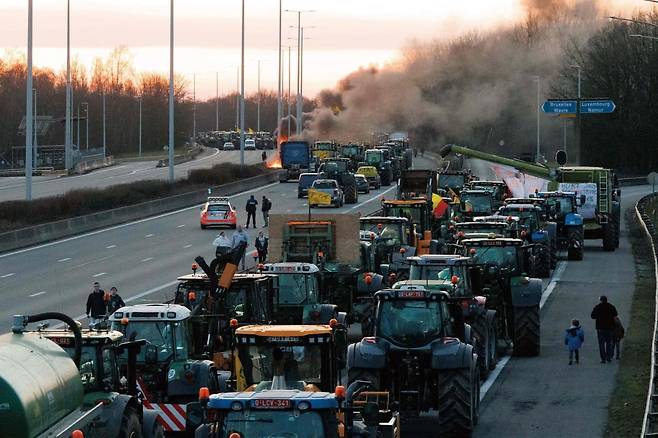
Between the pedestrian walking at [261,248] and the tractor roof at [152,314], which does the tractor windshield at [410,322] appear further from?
the pedestrian walking at [261,248]

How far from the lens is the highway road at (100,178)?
88.9m

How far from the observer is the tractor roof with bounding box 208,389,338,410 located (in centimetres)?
1319

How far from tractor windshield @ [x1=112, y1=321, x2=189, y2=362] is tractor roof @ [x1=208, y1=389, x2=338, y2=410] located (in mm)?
6497

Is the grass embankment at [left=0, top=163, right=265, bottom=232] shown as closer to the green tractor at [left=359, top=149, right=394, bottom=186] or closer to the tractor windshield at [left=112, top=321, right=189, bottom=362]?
the green tractor at [left=359, top=149, right=394, bottom=186]

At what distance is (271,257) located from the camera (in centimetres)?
3450

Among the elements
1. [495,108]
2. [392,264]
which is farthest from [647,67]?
[392,264]

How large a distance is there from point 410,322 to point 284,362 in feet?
15.7

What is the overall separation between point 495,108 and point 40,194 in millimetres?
38050

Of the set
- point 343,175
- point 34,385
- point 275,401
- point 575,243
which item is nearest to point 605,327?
point 275,401

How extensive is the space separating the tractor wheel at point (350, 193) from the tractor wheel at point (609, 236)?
25718 millimetres

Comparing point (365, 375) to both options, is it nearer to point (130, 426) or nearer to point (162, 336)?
point (162, 336)

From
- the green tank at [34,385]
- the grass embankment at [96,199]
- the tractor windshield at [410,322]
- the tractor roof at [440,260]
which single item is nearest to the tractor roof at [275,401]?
the green tank at [34,385]

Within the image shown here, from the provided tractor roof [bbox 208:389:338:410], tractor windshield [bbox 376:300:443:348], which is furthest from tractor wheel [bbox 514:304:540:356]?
tractor roof [bbox 208:389:338:410]

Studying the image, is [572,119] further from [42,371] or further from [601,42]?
[42,371]
